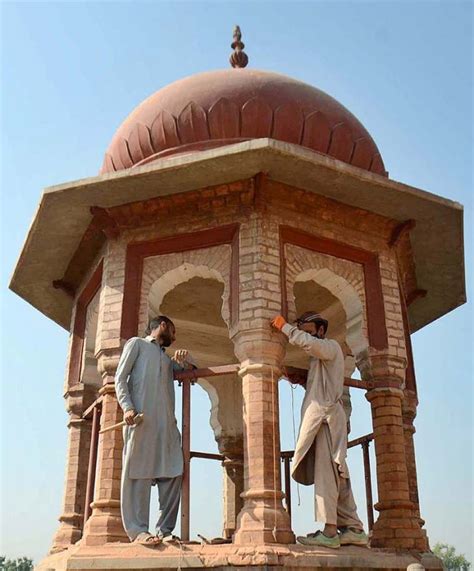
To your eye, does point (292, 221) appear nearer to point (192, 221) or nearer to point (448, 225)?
point (192, 221)

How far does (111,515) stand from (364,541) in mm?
2656

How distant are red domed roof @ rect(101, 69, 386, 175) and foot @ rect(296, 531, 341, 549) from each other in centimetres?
467

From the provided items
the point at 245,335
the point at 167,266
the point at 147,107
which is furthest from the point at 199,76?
the point at 245,335

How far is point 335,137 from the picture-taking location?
8.71 meters

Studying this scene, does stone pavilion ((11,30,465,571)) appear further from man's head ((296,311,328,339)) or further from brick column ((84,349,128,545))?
man's head ((296,311,328,339))

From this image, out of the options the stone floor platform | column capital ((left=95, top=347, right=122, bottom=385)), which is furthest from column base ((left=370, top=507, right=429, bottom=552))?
column capital ((left=95, top=347, right=122, bottom=385))

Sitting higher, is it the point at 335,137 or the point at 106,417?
the point at 335,137

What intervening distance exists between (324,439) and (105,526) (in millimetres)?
2465

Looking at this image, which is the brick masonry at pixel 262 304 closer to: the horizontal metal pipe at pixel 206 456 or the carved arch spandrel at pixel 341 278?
the carved arch spandrel at pixel 341 278

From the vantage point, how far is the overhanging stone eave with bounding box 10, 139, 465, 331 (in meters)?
7.47

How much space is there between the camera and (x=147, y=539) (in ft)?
21.3

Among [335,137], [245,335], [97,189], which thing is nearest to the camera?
[245,335]

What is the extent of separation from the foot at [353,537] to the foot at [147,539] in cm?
186

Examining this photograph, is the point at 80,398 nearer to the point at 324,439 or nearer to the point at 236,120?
the point at 324,439
